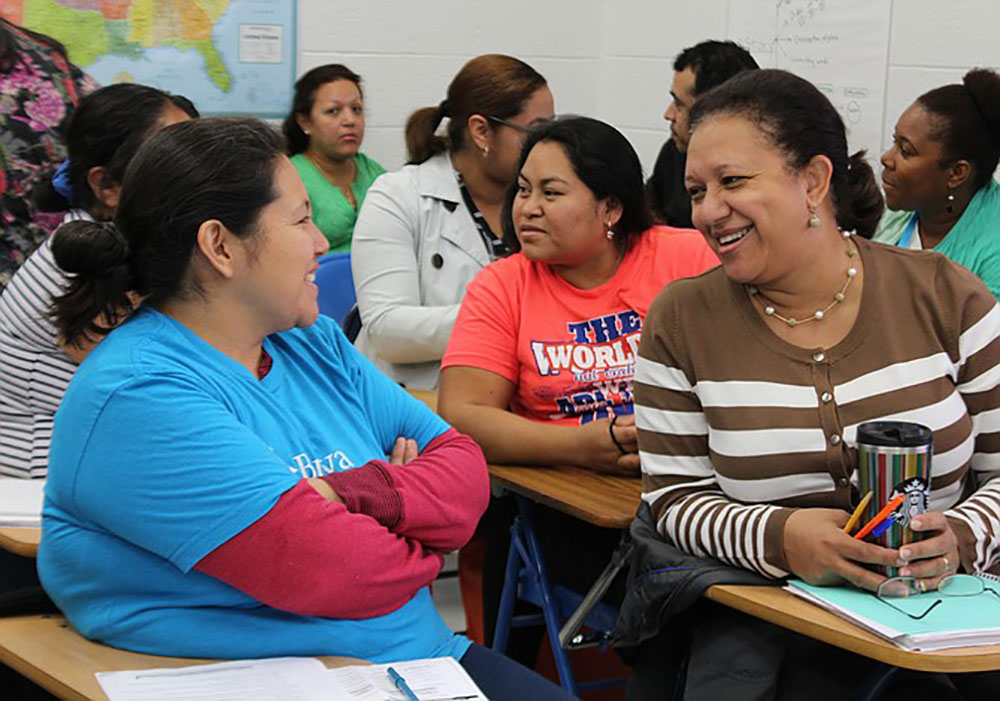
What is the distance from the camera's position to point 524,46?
5.66m

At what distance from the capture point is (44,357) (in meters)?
2.41

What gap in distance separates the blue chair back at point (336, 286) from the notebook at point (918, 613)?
6.57 feet

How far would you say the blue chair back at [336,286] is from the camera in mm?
3594

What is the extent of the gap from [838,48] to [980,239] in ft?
3.94

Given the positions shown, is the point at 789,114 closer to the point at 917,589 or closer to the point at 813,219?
the point at 813,219

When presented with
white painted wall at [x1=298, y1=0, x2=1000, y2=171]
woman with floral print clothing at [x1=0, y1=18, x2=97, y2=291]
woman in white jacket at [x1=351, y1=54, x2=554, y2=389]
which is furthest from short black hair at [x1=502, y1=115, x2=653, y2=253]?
white painted wall at [x1=298, y1=0, x2=1000, y2=171]

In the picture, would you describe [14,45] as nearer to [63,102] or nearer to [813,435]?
[63,102]

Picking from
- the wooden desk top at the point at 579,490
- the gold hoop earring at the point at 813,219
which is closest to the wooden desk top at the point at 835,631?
the wooden desk top at the point at 579,490

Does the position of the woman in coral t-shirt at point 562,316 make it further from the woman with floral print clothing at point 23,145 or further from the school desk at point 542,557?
the woman with floral print clothing at point 23,145

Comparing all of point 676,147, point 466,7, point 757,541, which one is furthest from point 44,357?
point 466,7

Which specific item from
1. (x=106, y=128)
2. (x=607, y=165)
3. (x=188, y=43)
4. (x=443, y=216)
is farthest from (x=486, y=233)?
(x=188, y=43)

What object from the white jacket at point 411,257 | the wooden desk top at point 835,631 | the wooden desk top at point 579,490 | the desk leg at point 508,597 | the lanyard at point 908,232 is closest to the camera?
the wooden desk top at point 835,631

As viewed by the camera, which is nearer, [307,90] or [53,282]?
[53,282]

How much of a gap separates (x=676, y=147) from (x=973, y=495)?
277 centimetres
